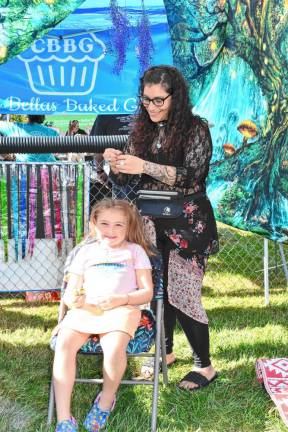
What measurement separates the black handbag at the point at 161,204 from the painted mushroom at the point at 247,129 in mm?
1445

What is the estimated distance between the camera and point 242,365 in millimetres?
3885

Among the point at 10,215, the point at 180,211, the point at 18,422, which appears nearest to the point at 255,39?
the point at 180,211

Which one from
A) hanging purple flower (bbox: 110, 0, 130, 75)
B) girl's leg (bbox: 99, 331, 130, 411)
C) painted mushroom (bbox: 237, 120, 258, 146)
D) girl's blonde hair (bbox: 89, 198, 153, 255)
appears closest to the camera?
girl's leg (bbox: 99, 331, 130, 411)

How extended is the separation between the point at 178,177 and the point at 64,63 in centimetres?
230

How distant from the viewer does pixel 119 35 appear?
508cm

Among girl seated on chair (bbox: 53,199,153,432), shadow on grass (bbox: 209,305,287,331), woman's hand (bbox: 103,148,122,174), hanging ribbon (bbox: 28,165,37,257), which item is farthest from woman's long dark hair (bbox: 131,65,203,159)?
shadow on grass (bbox: 209,305,287,331)

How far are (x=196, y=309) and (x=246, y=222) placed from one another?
1.33 m

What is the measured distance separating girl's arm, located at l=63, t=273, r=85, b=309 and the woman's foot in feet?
2.56

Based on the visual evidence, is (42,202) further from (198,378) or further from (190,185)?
(198,378)

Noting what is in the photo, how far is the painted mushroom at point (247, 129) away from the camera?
4.60 meters

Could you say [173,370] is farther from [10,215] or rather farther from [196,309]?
[10,215]

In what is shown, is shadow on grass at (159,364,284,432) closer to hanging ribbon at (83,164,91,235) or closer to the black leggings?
the black leggings

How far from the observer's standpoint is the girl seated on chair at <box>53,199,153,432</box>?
302 cm

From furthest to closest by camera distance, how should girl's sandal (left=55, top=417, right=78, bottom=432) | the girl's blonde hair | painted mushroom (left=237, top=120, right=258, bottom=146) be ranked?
painted mushroom (left=237, top=120, right=258, bottom=146), the girl's blonde hair, girl's sandal (left=55, top=417, right=78, bottom=432)
